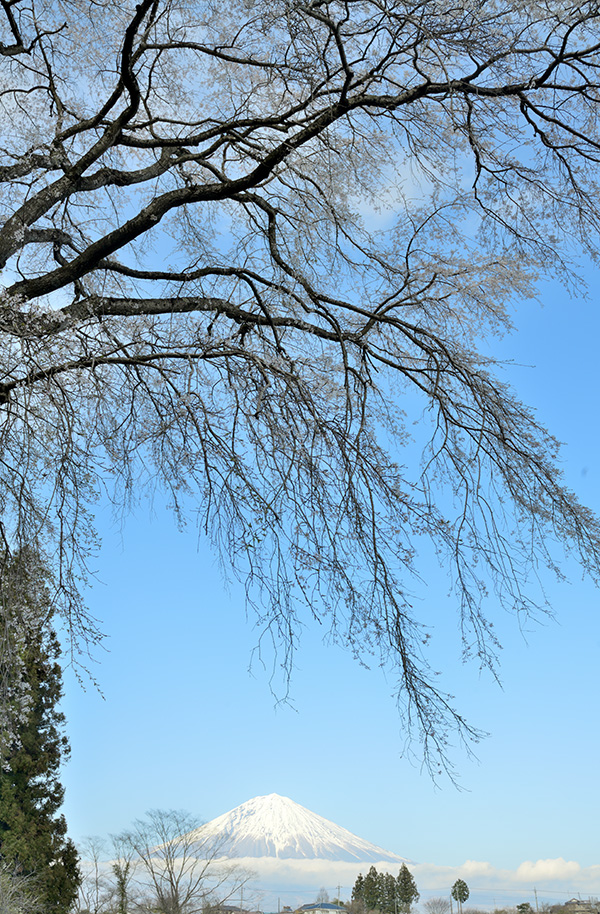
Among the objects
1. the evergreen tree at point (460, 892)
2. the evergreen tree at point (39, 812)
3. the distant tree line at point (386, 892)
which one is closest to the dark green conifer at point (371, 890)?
the distant tree line at point (386, 892)

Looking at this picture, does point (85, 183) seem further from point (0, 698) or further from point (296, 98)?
point (0, 698)

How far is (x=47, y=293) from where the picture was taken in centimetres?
458

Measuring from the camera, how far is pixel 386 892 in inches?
1305

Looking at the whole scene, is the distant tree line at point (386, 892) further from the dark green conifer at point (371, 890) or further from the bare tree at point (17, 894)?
the bare tree at point (17, 894)

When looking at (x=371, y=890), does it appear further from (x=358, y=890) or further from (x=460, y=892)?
(x=460, y=892)

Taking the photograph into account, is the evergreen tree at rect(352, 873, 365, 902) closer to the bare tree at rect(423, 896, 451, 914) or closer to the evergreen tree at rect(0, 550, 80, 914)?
the bare tree at rect(423, 896, 451, 914)

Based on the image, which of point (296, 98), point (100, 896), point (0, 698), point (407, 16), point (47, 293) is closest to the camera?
point (407, 16)

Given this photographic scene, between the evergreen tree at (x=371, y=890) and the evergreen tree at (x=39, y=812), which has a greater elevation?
the evergreen tree at (x=39, y=812)

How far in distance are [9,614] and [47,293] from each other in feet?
6.26

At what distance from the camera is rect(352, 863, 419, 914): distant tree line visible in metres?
32.6

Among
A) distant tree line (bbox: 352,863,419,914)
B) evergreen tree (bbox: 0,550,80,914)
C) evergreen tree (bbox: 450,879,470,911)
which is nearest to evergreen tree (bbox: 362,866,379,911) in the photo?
distant tree line (bbox: 352,863,419,914)

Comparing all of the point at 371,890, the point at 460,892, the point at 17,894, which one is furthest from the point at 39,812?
the point at 460,892

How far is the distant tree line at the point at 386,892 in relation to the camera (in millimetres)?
32625

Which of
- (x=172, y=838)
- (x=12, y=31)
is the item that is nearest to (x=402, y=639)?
(x=12, y=31)
